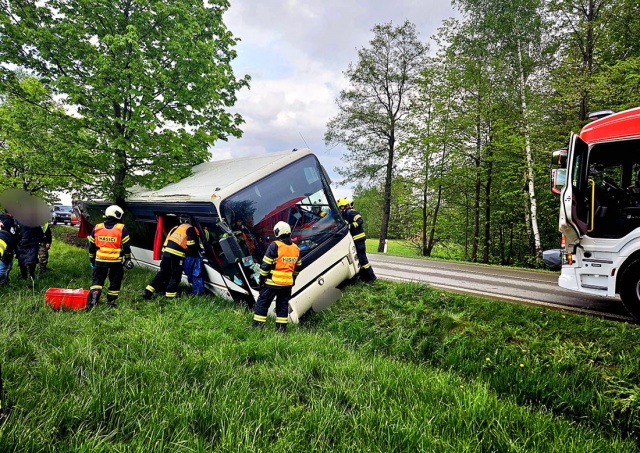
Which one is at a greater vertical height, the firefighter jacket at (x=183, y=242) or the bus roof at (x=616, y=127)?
the bus roof at (x=616, y=127)

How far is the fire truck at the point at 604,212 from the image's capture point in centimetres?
416

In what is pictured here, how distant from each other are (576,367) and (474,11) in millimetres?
16256

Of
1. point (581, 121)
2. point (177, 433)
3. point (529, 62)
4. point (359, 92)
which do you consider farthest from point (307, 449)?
point (359, 92)

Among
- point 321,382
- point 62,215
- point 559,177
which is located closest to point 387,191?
point 559,177

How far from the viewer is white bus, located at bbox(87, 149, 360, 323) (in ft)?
15.8

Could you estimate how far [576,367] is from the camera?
318 centimetres

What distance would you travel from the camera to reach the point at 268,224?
5082mm

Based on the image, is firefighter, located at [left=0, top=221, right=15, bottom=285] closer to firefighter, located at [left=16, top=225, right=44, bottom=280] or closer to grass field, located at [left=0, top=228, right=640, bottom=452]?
firefighter, located at [left=16, top=225, right=44, bottom=280]

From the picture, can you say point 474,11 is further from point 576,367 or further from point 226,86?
point 576,367

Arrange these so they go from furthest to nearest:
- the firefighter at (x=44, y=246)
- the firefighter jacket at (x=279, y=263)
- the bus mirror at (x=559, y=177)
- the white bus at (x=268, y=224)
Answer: the firefighter at (x=44, y=246), the bus mirror at (x=559, y=177), the white bus at (x=268, y=224), the firefighter jacket at (x=279, y=263)

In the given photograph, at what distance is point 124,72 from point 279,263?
214 inches

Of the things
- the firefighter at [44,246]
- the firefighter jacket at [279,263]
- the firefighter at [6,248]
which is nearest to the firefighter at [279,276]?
the firefighter jacket at [279,263]

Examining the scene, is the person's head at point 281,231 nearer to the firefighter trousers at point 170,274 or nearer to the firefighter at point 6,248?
the firefighter trousers at point 170,274

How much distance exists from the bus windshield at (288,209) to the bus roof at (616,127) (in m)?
4.18
